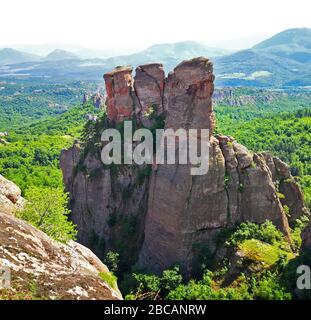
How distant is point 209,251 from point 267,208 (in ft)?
22.7

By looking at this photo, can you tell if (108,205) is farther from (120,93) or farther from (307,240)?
(307,240)

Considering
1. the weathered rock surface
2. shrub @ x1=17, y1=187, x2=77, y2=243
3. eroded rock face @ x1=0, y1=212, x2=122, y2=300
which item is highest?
eroded rock face @ x1=0, y1=212, x2=122, y2=300

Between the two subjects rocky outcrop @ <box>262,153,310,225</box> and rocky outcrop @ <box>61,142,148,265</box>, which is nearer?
rocky outcrop @ <box>61,142,148,265</box>

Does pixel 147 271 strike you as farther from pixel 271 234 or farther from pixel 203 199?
pixel 271 234

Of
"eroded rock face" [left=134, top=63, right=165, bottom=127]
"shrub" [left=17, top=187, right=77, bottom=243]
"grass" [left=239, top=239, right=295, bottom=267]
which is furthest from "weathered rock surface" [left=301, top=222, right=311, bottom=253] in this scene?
"eroded rock face" [left=134, top=63, right=165, bottom=127]

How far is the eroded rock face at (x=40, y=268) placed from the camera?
51.2 ft

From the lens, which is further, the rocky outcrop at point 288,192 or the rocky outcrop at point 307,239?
the rocky outcrop at point 288,192

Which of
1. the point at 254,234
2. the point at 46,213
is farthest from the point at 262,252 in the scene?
the point at 46,213

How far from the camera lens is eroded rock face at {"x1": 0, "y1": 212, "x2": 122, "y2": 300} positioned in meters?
15.6

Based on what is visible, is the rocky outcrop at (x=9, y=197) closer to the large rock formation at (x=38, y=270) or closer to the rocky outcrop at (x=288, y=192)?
the large rock formation at (x=38, y=270)

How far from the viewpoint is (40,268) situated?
1700 cm

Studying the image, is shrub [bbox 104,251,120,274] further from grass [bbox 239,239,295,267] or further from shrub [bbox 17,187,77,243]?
grass [bbox 239,239,295,267]

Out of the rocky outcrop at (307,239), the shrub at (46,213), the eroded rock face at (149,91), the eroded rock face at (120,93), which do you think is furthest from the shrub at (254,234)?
the eroded rock face at (120,93)

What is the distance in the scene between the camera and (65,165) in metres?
56.2
